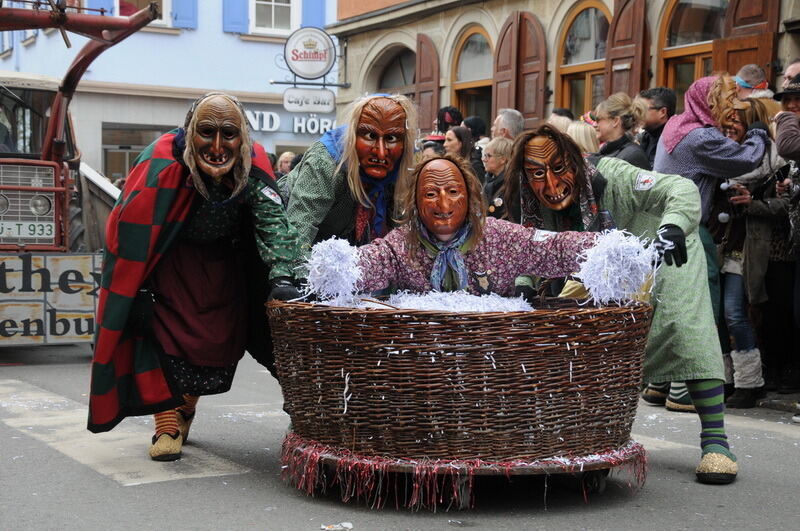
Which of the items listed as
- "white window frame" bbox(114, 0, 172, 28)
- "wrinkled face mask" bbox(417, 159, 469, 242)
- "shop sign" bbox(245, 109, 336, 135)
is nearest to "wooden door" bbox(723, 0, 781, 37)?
"wrinkled face mask" bbox(417, 159, 469, 242)

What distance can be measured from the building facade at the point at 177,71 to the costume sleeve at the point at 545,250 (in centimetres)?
1968

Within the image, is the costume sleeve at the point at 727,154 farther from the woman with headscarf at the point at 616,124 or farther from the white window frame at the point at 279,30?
the white window frame at the point at 279,30

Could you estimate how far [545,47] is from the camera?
13844 mm

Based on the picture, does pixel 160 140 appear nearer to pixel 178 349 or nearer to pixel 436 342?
pixel 178 349

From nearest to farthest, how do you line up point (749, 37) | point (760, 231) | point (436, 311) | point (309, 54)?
1. point (436, 311)
2. point (760, 231)
3. point (749, 37)
4. point (309, 54)

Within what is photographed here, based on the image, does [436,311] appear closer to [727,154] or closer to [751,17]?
[727,154]

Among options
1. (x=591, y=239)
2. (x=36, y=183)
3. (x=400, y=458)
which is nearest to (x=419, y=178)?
(x=591, y=239)

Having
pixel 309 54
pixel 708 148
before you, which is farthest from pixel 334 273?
pixel 309 54

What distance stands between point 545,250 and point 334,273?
33.5 inches

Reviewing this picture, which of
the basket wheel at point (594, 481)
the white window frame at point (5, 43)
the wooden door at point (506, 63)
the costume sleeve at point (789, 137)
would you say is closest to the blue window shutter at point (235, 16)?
the white window frame at point (5, 43)

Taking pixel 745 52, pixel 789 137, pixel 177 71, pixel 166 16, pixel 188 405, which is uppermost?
pixel 166 16

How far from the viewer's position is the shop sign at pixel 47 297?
335 inches

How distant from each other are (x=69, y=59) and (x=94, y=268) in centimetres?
1652

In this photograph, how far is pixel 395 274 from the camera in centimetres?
441
